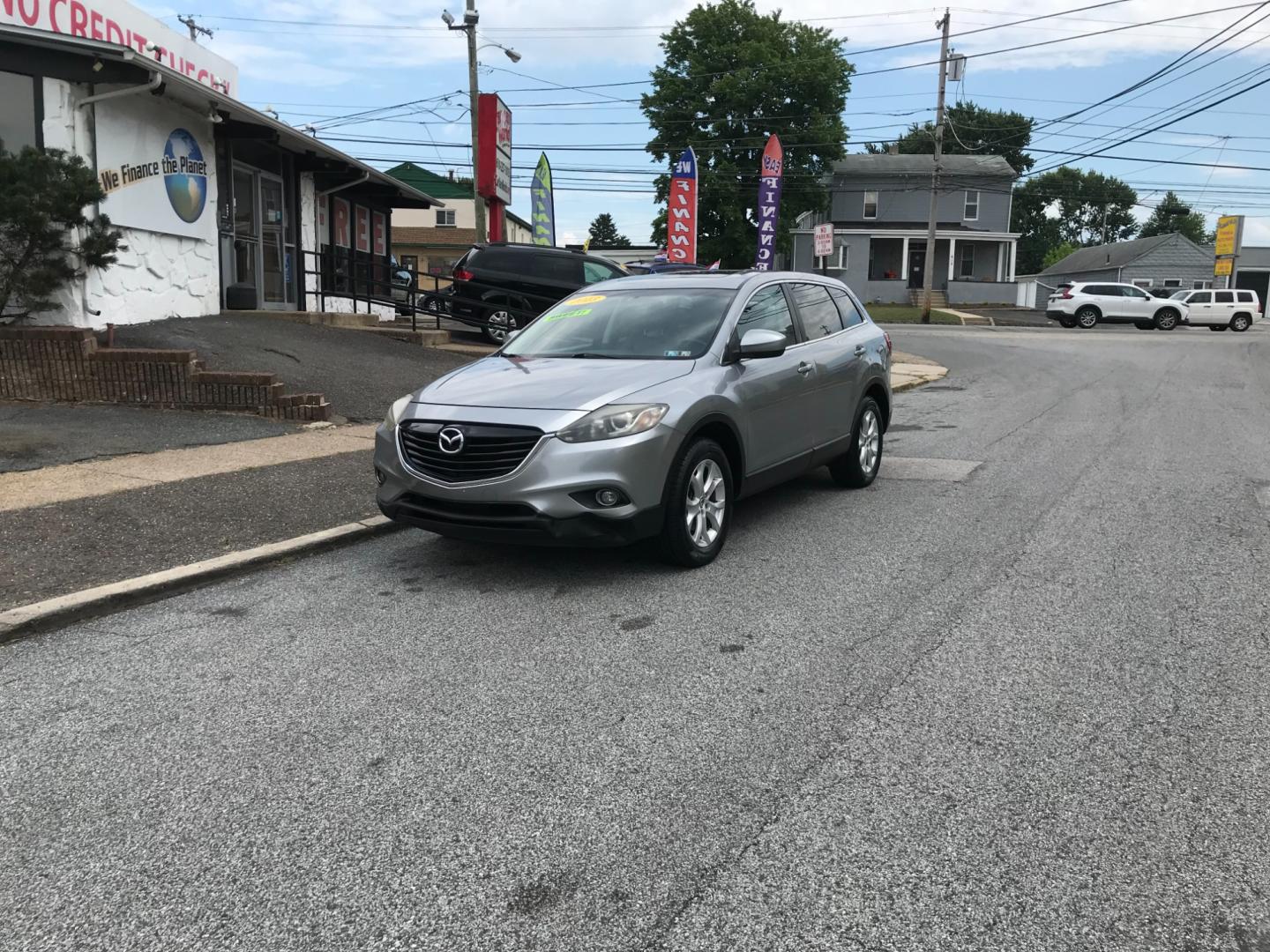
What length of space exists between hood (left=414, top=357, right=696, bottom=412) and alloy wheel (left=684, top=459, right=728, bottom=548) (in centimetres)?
Result: 59

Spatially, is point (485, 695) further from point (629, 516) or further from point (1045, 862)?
point (1045, 862)

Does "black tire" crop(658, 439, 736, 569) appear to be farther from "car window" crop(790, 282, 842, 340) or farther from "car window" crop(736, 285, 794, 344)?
"car window" crop(790, 282, 842, 340)

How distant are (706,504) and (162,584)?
10.0ft

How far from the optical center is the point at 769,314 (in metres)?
7.24

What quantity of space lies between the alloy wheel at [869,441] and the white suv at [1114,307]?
32.5m

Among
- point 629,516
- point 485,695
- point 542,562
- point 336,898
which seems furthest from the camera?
point 542,562

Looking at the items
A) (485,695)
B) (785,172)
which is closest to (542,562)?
(485,695)

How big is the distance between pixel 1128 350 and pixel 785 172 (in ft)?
98.3

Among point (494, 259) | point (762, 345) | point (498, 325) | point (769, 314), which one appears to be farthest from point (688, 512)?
point (494, 259)

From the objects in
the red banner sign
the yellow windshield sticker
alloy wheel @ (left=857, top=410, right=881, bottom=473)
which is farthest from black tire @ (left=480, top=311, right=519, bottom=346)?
the yellow windshield sticker

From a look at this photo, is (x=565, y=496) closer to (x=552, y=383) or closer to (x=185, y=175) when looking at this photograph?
(x=552, y=383)

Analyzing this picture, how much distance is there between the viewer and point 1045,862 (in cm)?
290

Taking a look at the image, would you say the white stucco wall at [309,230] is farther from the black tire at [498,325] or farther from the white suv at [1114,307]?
the white suv at [1114,307]

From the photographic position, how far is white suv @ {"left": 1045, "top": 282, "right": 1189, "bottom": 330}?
1471 inches
